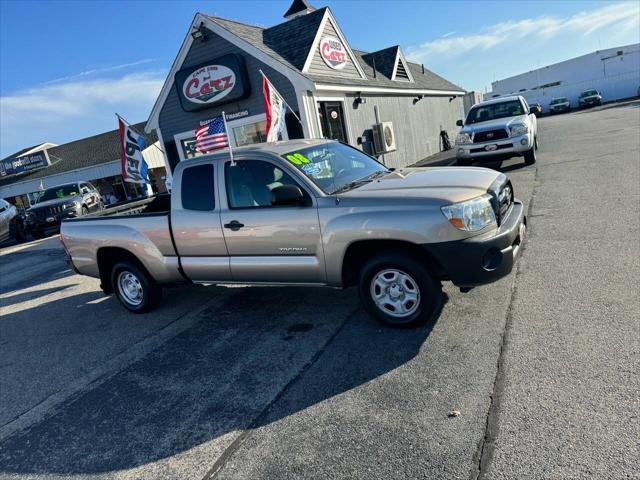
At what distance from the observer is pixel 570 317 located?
152 inches

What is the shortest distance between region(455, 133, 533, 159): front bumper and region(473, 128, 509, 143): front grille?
11cm

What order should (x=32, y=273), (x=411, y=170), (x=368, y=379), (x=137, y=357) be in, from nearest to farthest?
(x=368, y=379), (x=137, y=357), (x=411, y=170), (x=32, y=273)

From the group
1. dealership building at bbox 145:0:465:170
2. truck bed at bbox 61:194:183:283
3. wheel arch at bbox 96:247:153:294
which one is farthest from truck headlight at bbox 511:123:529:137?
wheel arch at bbox 96:247:153:294

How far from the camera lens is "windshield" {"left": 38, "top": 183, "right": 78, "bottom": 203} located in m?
17.7

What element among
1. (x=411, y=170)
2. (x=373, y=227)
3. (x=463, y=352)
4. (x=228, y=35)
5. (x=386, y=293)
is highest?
(x=228, y=35)

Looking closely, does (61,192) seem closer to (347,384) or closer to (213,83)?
(213,83)

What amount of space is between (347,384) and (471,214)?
1.76m

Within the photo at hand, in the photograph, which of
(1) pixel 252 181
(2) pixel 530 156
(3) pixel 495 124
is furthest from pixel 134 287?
(2) pixel 530 156

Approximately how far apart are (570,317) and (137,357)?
4.24m

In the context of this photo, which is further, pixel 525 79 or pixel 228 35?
pixel 525 79

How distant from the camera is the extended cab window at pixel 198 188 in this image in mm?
5016

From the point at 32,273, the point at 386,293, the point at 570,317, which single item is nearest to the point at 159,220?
the point at 386,293

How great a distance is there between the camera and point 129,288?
609 centimetres

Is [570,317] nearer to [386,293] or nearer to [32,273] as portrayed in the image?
[386,293]
